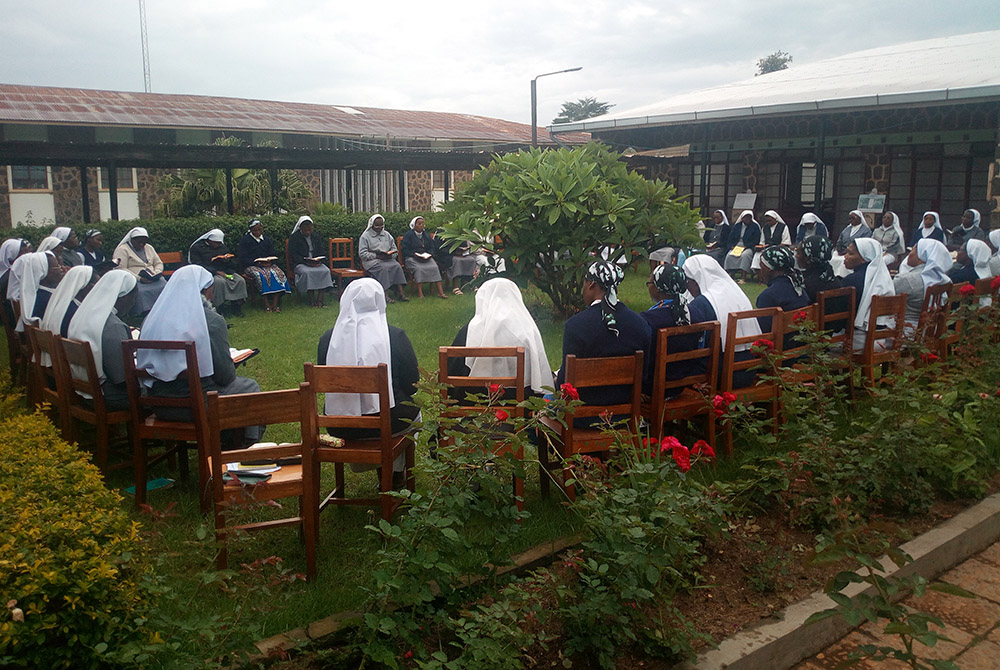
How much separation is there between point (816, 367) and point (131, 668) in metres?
3.48

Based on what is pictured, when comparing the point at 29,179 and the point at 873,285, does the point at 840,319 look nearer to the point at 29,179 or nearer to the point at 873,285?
the point at 873,285

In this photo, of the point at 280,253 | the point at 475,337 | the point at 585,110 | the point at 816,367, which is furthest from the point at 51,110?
the point at 585,110

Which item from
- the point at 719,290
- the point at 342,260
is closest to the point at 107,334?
the point at 719,290

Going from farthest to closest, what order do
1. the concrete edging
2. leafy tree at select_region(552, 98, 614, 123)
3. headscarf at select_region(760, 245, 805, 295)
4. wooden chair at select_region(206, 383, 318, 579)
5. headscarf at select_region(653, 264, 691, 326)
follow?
leafy tree at select_region(552, 98, 614, 123)
headscarf at select_region(760, 245, 805, 295)
headscarf at select_region(653, 264, 691, 326)
wooden chair at select_region(206, 383, 318, 579)
the concrete edging

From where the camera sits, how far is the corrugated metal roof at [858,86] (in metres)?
13.0

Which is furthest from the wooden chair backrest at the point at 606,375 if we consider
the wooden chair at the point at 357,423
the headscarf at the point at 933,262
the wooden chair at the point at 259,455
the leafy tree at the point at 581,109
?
the leafy tree at the point at 581,109

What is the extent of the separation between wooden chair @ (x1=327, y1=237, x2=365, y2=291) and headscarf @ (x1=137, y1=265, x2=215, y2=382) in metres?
7.82

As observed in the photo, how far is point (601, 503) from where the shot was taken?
9.23ft

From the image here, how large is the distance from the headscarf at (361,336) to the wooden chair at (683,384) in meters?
1.47

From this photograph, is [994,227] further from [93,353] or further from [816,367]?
[93,353]

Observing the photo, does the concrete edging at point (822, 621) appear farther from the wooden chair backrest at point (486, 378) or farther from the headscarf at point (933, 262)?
the headscarf at point (933, 262)

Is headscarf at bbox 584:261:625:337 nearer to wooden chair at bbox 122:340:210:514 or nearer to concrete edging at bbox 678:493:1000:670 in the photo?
concrete edging at bbox 678:493:1000:670

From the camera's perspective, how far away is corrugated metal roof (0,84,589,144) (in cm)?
1705

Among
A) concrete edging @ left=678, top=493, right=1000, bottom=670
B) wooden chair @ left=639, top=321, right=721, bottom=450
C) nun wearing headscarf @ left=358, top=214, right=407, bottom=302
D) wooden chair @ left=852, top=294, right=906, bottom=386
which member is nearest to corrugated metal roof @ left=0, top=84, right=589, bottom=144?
nun wearing headscarf @ left=358, top=214, right=407, bottom=302
